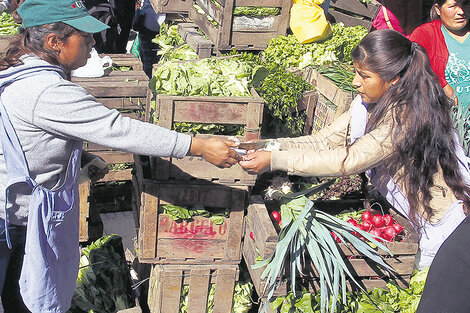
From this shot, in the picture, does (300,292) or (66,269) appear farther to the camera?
(300,292)

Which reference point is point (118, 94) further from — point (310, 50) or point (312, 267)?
point (312, 267)

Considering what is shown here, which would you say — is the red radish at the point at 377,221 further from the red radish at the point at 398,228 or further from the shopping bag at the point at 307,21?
the shopping bag at the point at 307,21

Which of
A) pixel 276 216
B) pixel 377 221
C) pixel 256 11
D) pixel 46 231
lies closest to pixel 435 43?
pixel 256 11

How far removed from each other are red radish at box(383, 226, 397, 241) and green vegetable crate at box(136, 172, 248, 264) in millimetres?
882

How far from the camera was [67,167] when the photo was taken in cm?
A: 264

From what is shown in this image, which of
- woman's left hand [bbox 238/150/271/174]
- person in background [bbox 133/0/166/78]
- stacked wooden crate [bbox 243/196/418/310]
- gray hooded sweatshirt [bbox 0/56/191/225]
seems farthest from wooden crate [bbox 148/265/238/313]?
person in background [bbox 133/0/166/78]

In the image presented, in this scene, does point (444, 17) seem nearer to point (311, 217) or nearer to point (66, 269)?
point (311, 217)

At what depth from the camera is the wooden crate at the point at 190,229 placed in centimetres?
333

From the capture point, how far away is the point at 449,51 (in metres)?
4.37

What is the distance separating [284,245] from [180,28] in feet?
9.23

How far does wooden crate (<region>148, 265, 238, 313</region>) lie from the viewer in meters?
3.52

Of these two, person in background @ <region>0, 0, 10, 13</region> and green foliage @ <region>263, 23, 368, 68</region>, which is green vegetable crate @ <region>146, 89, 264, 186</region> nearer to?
green foliage @ <region>263, 23, 368, 68</region>

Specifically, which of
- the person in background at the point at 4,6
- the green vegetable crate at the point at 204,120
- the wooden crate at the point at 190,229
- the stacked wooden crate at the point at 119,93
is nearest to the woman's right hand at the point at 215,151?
the green vegetable crate at the point at 204,120

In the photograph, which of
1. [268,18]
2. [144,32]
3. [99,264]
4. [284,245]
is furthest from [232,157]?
[144,32]
